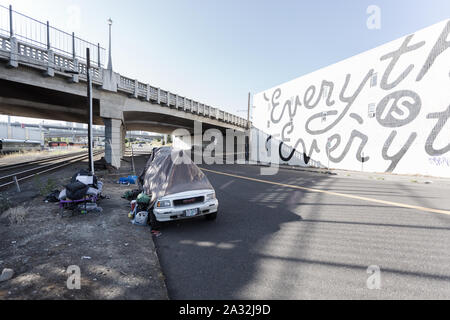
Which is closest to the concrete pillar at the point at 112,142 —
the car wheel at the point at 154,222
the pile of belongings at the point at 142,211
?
the pile of belongings at the point at 142,211

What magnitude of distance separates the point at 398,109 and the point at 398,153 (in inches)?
126

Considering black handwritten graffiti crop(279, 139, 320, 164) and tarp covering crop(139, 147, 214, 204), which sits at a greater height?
black handwritten graffiti crop(279, 139, 320, 164)

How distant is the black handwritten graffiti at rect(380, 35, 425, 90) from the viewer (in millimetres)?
14459

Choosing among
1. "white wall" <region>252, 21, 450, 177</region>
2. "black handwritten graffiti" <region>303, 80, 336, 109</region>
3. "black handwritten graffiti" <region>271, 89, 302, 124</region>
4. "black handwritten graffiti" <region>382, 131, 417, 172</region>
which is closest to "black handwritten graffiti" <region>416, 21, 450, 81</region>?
"white wall" <region>252, 21, 450, 177</region>

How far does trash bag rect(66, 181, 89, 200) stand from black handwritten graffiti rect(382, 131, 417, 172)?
62.4ft

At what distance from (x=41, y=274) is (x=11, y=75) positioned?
45.6ft

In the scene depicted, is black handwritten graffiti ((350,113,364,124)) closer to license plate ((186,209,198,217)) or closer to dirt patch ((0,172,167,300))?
license plate ((186,209,198,217))

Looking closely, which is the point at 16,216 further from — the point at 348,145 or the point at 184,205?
the point at 348,145

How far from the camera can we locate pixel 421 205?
6.86 m

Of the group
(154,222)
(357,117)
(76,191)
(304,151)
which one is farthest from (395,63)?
(76,191)

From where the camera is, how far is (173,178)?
17.1 feet

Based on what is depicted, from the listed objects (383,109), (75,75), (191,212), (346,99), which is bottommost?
(191,212)
